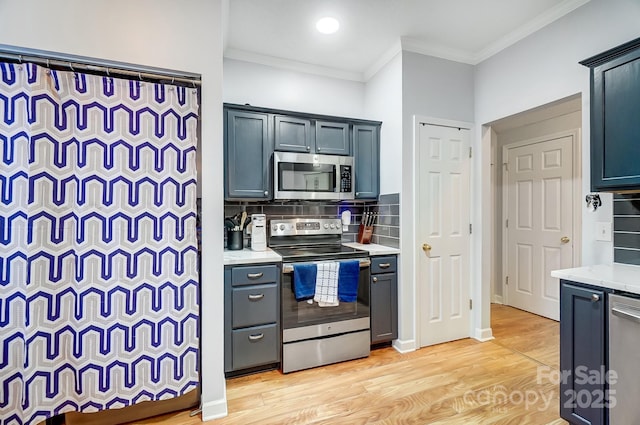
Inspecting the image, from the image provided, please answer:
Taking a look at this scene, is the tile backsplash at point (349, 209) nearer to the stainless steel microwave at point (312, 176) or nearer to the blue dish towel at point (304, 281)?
the stainless steel microwave at point (312, 176)

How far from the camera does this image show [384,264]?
2660 millimetres

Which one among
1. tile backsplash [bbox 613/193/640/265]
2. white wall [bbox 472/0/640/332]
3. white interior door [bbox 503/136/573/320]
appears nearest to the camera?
tile backsplash [bbox 613/193/640/265]

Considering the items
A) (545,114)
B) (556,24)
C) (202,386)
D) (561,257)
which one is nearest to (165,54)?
(202,386)

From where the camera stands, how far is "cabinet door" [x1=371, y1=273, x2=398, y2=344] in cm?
263

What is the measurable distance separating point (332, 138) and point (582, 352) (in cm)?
235

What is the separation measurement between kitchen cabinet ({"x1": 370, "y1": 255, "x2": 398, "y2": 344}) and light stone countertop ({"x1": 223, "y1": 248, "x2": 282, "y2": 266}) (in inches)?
35.2

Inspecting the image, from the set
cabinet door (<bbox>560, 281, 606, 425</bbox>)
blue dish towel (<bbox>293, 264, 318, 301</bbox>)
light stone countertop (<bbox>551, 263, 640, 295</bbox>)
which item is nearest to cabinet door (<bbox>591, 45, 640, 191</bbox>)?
light stone countertop (<bbox>551, 263, 640, 295</bbox>)

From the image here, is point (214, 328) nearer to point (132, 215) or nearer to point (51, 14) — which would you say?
point (132, 215)

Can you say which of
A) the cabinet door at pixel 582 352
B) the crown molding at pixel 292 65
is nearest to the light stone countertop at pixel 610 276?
the cabinet door at pixel 582 352

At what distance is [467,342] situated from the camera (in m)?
2.86

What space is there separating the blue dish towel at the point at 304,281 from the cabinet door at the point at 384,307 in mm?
573

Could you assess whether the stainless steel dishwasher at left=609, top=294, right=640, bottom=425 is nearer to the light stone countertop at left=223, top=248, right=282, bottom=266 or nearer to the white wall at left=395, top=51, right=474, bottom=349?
the white wall at left=395, top=51, right=474, bottom=349

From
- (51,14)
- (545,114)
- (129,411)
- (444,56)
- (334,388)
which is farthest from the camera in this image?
(545,114)

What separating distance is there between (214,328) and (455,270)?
2.24 metres
